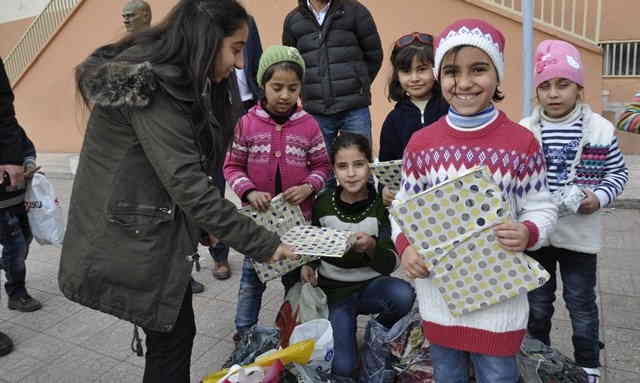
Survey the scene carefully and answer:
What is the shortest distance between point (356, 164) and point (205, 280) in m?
1.96

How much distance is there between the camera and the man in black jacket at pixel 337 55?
145 inches

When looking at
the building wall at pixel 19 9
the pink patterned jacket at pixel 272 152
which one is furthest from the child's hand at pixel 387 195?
the building wall at pixel 19 9

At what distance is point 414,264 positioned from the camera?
171 cm

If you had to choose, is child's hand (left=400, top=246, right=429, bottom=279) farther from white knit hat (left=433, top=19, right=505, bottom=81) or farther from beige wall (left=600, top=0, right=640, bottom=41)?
beige wall (left=600, top=0, right=640, bottom=41)

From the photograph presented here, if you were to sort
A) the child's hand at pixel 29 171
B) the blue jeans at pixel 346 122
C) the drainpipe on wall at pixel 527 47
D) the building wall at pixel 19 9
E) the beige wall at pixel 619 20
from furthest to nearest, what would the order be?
the building wall at pixel 19 9 < the beige wall at pixel 619 20 < the drainpipe on wall at pixel 527 47 < the blue jeans at pixel 346 122 < the child's hand at pixel 29 171

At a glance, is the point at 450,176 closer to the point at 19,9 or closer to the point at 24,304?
the point at 24,304

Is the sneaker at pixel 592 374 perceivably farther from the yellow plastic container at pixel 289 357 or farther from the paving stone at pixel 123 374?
the paving stone at pixel 123 374

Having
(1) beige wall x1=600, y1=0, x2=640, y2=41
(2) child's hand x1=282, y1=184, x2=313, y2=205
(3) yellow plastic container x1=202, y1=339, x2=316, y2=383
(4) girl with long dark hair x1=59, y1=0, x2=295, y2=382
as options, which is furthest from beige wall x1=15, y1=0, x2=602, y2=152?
(3) yellow plastic container x1=202, y1=339, x2=316, y2=383

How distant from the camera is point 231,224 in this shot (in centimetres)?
184

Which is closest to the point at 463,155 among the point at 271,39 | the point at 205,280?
the point at 205,280

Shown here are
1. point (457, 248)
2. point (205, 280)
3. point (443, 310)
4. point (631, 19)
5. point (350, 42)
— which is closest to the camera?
point (457, 248)

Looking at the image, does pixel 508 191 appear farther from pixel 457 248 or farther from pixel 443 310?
pixel 443 310

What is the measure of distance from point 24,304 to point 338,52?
9.24 feet

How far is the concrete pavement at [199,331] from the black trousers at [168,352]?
0.78 meters
